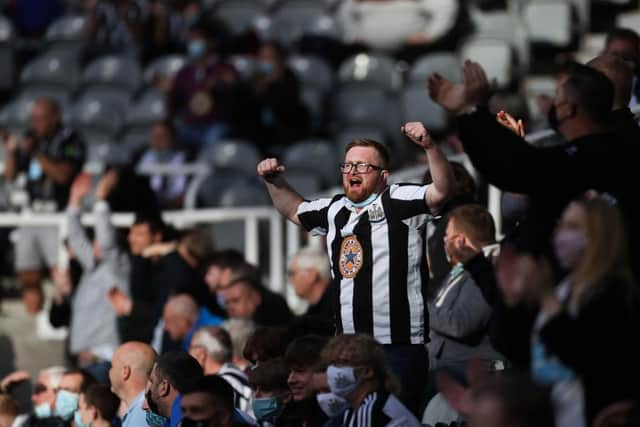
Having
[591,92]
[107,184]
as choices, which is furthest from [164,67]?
[591,92]

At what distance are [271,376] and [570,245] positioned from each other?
87.0 inches

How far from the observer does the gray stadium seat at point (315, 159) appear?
11188 millimetres

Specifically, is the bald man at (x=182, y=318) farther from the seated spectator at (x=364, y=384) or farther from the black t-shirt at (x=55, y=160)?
the seated spectator at (x=364, y=384)

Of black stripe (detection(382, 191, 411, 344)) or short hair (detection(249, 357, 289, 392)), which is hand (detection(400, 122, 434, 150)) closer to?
black stripe (detection(382, 191, 411, 344))

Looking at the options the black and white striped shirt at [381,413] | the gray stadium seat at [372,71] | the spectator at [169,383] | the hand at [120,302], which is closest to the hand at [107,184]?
the hand at [120,302]

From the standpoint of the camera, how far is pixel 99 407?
689 cm

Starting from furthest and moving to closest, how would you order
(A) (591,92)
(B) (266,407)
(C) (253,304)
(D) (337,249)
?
1. (C) (253,304)
2. (B) (266,407)
3. (D) (337,249)
4. (A) (591,92)

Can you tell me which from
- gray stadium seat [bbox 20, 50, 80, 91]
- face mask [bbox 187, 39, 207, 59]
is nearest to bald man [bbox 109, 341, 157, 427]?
face mask [bbox 187, 39, 207, 59]

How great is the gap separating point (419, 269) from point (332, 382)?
2.54 ft

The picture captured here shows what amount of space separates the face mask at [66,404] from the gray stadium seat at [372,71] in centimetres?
588

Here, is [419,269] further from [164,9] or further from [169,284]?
[164,9]

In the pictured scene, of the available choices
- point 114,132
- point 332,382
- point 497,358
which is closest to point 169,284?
point 497,358

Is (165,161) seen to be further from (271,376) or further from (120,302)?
(271,376)

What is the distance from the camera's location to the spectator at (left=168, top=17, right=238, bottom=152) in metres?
12.3
